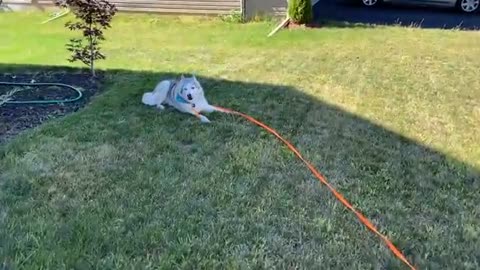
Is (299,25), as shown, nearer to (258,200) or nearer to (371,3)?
(371,3)

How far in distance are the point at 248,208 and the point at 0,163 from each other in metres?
1.65

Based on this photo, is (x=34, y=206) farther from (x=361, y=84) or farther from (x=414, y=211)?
(x=361, y=84)

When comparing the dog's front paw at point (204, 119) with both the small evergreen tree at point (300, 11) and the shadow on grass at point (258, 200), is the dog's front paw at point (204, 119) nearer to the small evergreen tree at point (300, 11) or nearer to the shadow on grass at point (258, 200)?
the shadow on grass at point (258, 200)

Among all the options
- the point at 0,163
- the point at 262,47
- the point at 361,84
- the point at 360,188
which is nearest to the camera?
the point at 360,188

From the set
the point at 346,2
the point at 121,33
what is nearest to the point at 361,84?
the point at 121,33

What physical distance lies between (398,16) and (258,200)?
7.99m

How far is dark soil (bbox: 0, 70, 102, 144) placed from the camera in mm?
A: 4391

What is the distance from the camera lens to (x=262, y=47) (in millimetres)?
7629

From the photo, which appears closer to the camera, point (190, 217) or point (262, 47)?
point (190, 217)

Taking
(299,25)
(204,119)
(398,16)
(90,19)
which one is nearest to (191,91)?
(204,119)

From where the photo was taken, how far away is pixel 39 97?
5.08 meters

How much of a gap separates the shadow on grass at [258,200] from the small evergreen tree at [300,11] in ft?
15.1

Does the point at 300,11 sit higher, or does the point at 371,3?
the point at 300,11

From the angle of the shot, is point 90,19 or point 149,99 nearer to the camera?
point 149,99
